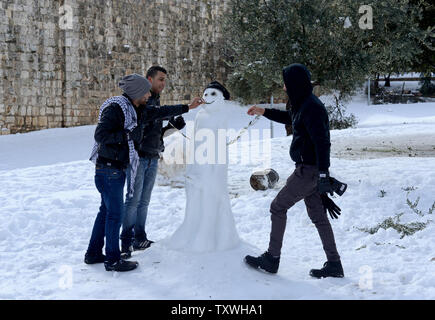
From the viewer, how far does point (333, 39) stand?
8.95 meters

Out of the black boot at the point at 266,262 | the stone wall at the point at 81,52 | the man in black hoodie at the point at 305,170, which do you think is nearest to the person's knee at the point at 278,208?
the man in black hoodie at the point at 305,170

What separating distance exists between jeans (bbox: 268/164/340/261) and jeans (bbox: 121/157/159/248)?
4.77 ft

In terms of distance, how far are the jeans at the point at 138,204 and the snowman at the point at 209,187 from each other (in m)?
0.50

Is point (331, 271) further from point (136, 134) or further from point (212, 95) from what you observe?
point (136, 134)

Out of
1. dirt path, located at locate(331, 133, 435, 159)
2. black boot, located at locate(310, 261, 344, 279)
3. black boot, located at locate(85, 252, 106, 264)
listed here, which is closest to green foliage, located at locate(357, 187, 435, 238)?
black boot, located at locate(310, 261, 344, 279)

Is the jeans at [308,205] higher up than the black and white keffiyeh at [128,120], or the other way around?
the black and white keffiyeh at [128,120]

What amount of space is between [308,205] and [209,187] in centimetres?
99

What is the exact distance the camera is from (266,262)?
4285 mm

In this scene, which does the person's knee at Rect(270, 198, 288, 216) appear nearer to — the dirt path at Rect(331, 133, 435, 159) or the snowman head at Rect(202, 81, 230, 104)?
the snowman head at Rect(202, 81, 230, 104)

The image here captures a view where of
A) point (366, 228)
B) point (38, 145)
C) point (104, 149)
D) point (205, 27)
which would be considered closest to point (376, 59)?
point (366, 228)

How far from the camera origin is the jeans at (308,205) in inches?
163

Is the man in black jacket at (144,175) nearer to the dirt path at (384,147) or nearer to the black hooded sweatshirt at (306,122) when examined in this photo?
the black hooded sweatshirt at (306,122)

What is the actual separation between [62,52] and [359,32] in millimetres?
9748

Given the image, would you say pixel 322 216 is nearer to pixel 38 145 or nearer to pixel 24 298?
pixel 24 298
